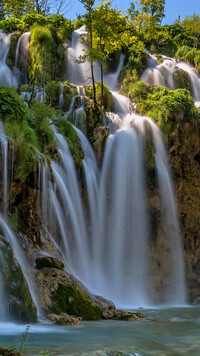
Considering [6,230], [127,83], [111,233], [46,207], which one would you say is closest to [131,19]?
[127,83]

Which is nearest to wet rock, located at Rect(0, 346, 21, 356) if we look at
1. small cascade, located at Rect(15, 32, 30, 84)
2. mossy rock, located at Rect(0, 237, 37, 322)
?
mossy rock, located at Rect(0, 237, 37, 322)

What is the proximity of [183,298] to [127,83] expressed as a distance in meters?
11.1

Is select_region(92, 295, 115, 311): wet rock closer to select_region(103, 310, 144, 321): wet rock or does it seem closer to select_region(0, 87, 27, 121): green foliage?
select_region(103, 310, 144, 321): wet rock

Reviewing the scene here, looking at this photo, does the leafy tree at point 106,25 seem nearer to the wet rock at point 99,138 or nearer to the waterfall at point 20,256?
the wet rock at point 99,138

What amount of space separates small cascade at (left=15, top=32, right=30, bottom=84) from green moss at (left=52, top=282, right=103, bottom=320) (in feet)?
45.1

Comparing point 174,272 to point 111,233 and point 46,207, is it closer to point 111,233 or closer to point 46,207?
point 111,233

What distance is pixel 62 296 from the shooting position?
27.3ft

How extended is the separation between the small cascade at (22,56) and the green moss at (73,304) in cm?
1375

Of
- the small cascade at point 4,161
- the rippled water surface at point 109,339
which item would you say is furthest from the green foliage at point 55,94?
the rippled water surface at point 109,339

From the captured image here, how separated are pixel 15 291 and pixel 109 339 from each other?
214cm

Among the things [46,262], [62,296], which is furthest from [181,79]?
[62,296]

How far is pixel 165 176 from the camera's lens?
1554 centimetres

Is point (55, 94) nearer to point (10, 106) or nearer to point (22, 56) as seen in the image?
point (22, 56)

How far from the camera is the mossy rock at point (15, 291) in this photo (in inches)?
281
